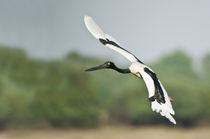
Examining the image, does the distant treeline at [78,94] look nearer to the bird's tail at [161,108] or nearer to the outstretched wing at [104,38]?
the outstretched wing at [104,38]

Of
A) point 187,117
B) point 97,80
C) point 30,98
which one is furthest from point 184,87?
point 30,98

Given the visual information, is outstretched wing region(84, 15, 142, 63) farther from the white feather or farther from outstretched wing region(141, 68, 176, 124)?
outstretched wing region(141, 68, 176, 124)

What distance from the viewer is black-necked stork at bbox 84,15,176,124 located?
907 centimetres

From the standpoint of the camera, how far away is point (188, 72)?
3897 centimetres

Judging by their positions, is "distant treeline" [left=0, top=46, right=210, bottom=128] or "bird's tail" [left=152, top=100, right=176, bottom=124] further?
"distant treeline" [left=0, top=46, right=210, bottom=128]

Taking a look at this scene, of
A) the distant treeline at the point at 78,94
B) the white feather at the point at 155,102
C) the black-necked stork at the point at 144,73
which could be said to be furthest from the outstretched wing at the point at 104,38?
the distant treeline at the point at 78,94

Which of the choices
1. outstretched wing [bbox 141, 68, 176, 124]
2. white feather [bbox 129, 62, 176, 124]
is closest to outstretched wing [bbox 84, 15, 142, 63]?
white feather [bbox 129, 62, 176, 124]

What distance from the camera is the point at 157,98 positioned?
9.29m

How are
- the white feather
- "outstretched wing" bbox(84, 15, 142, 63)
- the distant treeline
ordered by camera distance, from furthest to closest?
1. the distant treeline
2. "outstretched wing" bbox(84, 15, 142, 63)
3. the white feather

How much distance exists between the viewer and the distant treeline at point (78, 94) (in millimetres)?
30969

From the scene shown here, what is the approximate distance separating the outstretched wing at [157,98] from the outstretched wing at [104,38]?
1.09m

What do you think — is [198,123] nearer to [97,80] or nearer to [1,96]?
[97,80]

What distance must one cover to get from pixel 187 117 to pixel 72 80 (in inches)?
351

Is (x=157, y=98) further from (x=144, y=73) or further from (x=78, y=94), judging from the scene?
(x=78, y=94)
